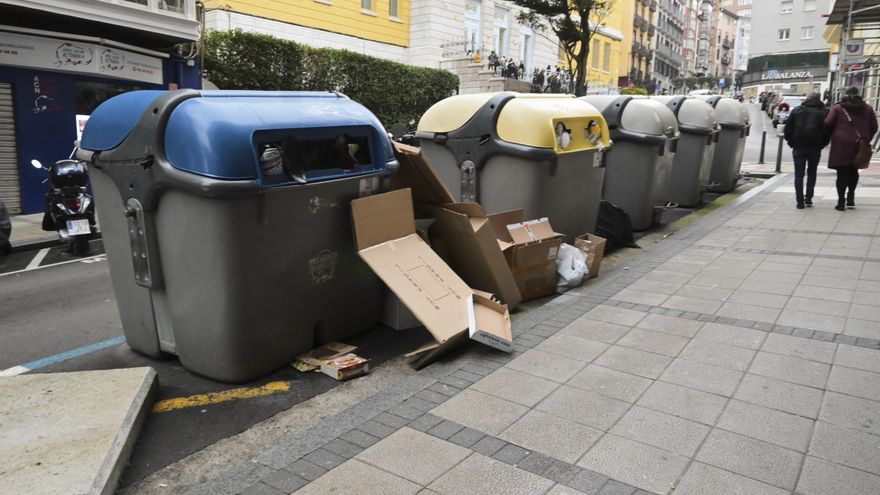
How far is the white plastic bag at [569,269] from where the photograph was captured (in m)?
5.81

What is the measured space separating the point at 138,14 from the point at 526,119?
1031 cm

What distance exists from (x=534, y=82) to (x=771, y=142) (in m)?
11.7

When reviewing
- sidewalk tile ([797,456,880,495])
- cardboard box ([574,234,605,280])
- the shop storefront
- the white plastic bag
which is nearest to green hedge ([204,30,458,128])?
the shop storefront

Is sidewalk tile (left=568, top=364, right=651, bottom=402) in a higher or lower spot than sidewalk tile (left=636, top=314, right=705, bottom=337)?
lower

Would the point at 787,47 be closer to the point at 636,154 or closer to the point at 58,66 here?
the point at 636,154

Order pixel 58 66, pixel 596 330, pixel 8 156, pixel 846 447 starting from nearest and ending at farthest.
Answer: pixel 846 447 → pixel 596 330 → pixel 8 156 → pixel 58 66

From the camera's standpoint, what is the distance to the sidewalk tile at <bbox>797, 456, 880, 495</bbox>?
2670 mm

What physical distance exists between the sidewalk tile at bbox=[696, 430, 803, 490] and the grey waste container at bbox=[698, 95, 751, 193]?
32.7 ft

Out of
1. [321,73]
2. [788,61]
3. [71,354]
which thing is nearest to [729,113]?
[71,354]

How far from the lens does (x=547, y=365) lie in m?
4.02

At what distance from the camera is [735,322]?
484 centimetres

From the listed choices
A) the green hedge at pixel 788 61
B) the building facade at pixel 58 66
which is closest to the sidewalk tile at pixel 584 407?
the building facade at pixel 58 66

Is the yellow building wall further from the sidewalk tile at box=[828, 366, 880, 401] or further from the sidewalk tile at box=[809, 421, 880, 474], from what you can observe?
the sidewalk tile at box=[809, 421, 880, 474]

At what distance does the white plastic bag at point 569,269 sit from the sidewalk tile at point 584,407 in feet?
7.27
